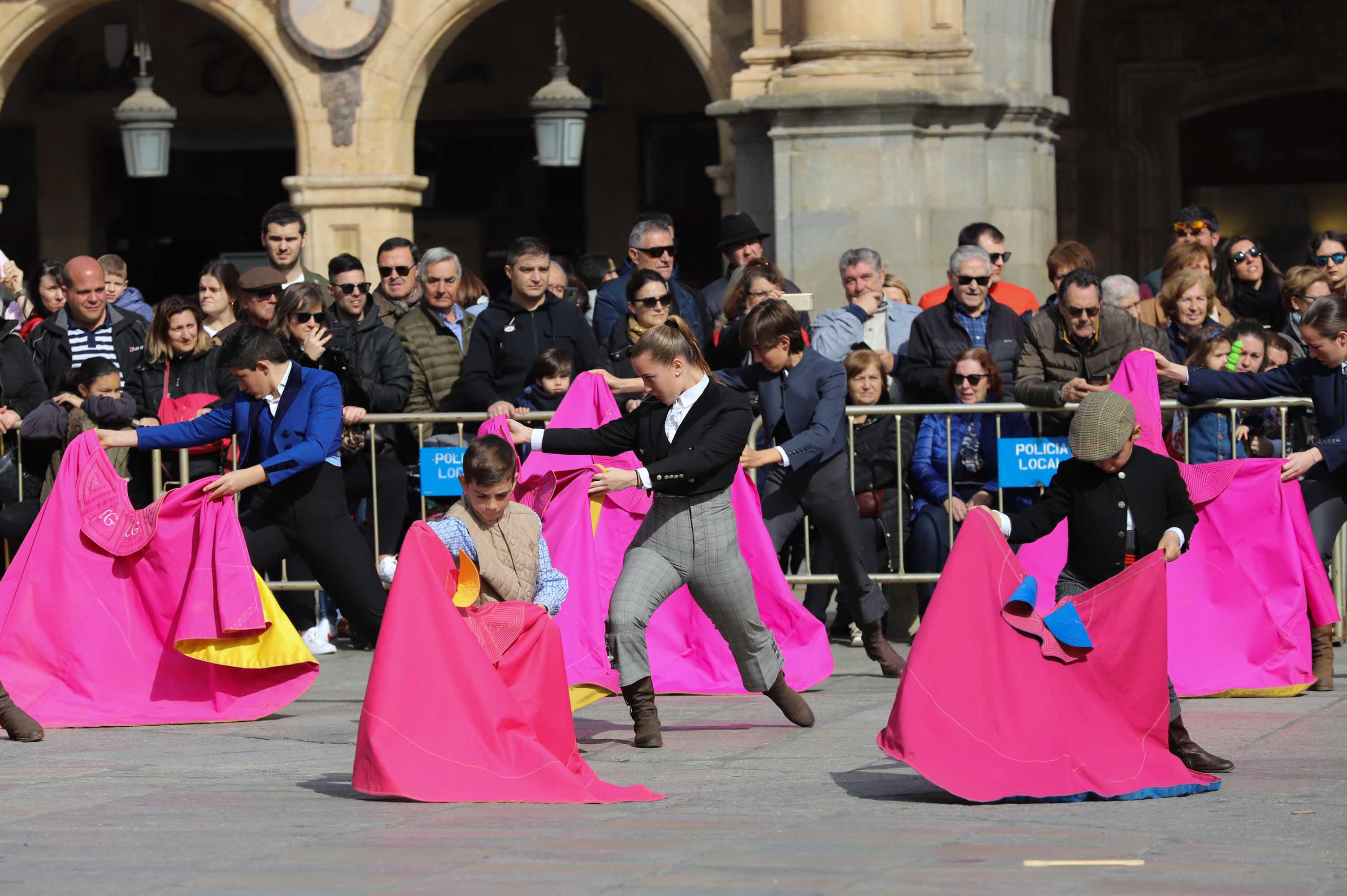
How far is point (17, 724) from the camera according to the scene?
9188mm

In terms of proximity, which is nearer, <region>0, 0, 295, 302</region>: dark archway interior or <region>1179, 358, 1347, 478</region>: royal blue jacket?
<region>1179, 358, 1347, 478</region>: royal blue jacket

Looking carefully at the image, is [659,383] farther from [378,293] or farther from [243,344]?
[378,293]

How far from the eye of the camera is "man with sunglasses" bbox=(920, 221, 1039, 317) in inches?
505

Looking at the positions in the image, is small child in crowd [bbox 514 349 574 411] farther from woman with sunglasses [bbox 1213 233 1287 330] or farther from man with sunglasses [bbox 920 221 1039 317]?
woman with sunglasses [bbox 1213 233 1287 330]

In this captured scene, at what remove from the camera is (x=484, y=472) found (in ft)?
26.9

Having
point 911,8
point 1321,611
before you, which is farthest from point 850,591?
point 911,8

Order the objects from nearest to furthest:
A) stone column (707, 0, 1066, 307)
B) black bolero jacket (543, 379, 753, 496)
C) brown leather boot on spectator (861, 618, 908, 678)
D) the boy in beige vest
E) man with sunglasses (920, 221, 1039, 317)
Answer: the boy in beige vest
black bolero jacket (543, 379, 753, 496)
brown leather boot on spectator (861, 618, 908, 678)
man with sunglasses (920, 221, 1039, 317)
stone column (707, 0, 1066, 307)

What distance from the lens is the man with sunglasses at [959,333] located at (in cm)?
1172

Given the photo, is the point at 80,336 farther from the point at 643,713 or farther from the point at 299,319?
the point at 643,713

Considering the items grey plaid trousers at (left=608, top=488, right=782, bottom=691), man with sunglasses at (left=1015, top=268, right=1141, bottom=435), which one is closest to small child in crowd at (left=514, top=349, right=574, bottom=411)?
man with sunglasses at (left=1015, top=268, right=1141, bottom=435)

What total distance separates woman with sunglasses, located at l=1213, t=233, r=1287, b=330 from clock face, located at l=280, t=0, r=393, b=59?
759 centimetres

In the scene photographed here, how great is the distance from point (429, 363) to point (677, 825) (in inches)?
212

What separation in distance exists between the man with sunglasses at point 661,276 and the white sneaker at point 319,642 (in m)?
1.92

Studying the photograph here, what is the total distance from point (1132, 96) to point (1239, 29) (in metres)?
1.14
